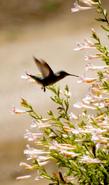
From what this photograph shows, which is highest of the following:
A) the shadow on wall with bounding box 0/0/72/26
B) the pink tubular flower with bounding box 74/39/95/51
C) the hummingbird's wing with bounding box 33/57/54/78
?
the pink tubular flower with bounding box 74/39/95/51

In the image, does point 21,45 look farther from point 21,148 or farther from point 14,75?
point 21,148

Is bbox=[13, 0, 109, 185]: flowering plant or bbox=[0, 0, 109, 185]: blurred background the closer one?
bbox=[13, 0, 109, 185]: flowering plant

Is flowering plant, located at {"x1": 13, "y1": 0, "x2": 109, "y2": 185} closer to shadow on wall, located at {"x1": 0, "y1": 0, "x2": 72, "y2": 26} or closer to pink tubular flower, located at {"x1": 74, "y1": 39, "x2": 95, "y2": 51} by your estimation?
pink tubular flower, located at {"x1": 74, "y1": 39, "x2": 95, "y2": 51}

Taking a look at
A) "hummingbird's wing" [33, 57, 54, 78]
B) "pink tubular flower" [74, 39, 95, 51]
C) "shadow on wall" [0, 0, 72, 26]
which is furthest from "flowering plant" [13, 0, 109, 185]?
"shadow on wall" [0, 0, 72, 26]

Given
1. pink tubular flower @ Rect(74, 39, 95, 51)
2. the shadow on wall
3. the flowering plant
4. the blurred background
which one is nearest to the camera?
the flowering plant

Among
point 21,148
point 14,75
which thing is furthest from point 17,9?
point 21,148

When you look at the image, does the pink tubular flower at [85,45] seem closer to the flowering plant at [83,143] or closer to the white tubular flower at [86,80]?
the flowering plant at [83,143]

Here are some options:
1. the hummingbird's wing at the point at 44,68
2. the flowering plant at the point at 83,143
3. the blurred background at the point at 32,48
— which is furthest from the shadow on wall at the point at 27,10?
the flowering plant at the point at 83,143

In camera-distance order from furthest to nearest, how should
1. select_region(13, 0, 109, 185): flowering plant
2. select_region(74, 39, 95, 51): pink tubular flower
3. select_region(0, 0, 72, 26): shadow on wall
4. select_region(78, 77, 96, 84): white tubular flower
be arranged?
select_region(0, 0, 72, 26): shadow on wall → select_region(74, 39, 95, 51): pink tubular flower → select_region(78, 77, 96, 84): white tubular flower → select_region(13, 0, 109, 185): flowering plant

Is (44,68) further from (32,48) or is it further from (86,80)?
(32,48)
